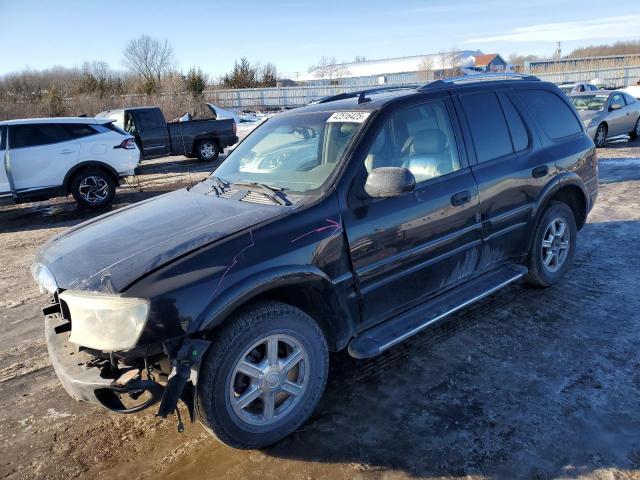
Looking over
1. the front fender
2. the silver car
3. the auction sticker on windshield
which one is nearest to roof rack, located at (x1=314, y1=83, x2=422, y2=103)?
the auction sticker on windshield

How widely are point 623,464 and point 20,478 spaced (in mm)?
3276

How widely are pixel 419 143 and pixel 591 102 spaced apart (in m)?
13.0

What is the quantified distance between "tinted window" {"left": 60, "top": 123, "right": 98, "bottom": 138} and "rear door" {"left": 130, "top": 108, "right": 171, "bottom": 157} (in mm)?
5061

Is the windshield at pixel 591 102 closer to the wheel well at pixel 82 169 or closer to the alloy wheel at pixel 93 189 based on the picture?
the wheel well at pixel 82 169

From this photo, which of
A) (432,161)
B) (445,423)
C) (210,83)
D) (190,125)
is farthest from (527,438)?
(210,83)

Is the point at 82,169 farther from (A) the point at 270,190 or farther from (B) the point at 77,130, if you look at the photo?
(A) the point at 270,190

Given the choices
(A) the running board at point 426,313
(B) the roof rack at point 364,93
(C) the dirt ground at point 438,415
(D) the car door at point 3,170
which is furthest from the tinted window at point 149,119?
(A) the running board at point 426,313

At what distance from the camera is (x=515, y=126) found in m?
4.33

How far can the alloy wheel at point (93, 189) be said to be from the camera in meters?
9.73

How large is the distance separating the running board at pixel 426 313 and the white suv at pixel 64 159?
818cm

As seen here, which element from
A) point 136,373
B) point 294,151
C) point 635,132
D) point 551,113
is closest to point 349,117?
point 294,151

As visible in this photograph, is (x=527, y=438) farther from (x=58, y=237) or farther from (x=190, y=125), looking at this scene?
(x=190, y=125)

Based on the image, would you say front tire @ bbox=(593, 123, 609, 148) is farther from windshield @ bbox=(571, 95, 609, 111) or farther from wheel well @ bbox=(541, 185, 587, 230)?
wheel well @ bbox=(541, 185, 587, 230)

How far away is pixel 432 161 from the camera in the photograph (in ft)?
12.2
